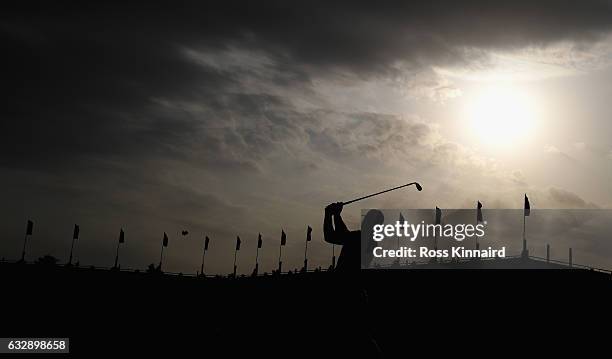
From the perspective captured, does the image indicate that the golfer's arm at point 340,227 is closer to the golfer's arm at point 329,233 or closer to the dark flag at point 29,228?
the golfer's arm at point 329,233

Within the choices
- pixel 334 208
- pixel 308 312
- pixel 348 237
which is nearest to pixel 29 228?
pixel 308 312

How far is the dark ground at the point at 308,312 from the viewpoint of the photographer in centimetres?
1348

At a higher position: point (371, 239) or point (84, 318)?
point (371, 239)

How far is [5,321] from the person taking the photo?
1428 inches

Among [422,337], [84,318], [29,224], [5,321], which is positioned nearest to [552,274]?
[422,337]

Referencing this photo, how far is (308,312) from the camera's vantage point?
2395 cm

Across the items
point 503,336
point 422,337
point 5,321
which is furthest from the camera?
point 5,321

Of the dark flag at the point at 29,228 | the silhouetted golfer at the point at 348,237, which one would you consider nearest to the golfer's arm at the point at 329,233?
the silhouetted golfer at the point at 348,237

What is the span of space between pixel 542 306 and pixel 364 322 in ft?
137

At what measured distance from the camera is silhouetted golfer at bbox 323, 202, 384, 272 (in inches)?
371

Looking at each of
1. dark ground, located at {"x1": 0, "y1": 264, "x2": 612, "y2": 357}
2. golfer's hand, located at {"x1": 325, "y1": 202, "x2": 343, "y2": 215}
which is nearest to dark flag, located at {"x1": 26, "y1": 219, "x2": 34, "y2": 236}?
dark ground, located at {"x1": 0, "y1": 264, "x2": 612, "y2": 357}

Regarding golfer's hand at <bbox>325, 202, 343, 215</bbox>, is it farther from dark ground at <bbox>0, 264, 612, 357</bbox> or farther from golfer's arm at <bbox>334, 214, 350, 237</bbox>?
dark ground at <bbox>0, 264, 612, 357</bbox>

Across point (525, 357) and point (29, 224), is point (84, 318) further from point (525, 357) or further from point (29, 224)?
point (29, 224)

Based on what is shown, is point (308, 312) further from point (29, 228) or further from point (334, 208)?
point (29, 228)
